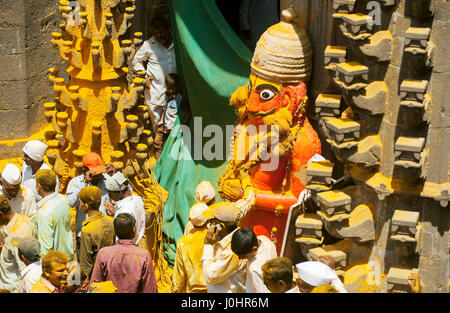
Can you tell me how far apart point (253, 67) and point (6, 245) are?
246cm

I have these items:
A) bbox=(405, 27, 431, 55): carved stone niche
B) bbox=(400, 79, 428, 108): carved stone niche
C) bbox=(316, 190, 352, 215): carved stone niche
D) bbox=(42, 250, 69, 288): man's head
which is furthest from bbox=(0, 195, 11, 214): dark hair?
bbox=(405, 27, 431, 55): carved stone niche

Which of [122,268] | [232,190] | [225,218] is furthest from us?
[232,190]

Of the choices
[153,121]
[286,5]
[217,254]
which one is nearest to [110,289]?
[217,254]

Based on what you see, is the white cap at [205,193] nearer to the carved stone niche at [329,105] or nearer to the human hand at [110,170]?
the human hand at [110,170]

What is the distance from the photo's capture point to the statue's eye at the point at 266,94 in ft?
31.0

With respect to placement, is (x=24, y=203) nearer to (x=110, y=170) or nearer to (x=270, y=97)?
(x=110, y=170)

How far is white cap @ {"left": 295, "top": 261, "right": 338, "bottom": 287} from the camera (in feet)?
25.9

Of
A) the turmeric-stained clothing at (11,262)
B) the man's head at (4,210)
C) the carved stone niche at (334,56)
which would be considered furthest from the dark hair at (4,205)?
the carved stone niche at (334,56)

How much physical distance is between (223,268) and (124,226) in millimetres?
833

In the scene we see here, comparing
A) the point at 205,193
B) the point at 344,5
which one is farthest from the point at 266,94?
the point at 344,5

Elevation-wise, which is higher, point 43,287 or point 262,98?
point 262,98

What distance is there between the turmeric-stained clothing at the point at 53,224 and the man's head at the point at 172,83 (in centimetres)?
230

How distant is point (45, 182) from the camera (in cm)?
957

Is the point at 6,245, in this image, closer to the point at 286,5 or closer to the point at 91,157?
the point at 91,157
